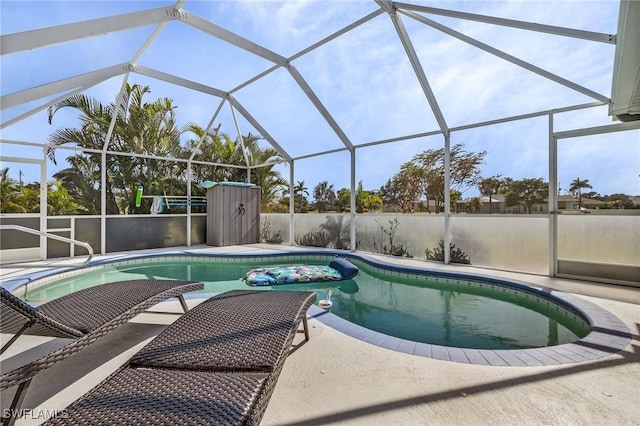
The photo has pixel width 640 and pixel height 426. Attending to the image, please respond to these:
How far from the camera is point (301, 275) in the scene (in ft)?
19.4

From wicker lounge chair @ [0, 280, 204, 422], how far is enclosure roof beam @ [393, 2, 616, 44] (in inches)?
213

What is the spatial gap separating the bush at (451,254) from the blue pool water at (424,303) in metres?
1.43

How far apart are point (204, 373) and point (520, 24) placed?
19.0 feet

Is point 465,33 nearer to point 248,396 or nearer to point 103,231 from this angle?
point 248,396

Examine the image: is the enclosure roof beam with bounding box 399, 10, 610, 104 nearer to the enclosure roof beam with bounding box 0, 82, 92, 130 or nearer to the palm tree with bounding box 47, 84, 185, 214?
the enclosure roof beam with bounding box 0, 82, 92, 130

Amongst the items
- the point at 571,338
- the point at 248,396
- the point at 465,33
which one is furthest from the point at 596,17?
the point at 248,396

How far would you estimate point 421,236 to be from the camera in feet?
24.9

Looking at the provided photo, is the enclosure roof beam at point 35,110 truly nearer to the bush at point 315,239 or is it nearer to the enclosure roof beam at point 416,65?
the enclosure roof beam at point 416,65

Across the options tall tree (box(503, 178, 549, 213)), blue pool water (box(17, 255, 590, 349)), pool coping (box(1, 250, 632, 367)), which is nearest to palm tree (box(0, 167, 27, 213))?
blue pool water (box(17, 255, 590, 349))

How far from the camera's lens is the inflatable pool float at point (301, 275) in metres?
5.75

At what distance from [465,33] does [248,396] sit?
6.14 meters

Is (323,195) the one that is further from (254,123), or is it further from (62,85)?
(62,85)

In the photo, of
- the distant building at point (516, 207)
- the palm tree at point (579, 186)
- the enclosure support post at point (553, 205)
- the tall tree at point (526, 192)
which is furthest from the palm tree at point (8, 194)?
the palm tree at point (579, 186)

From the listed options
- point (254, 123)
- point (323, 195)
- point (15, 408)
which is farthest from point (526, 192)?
point (254, 123)
